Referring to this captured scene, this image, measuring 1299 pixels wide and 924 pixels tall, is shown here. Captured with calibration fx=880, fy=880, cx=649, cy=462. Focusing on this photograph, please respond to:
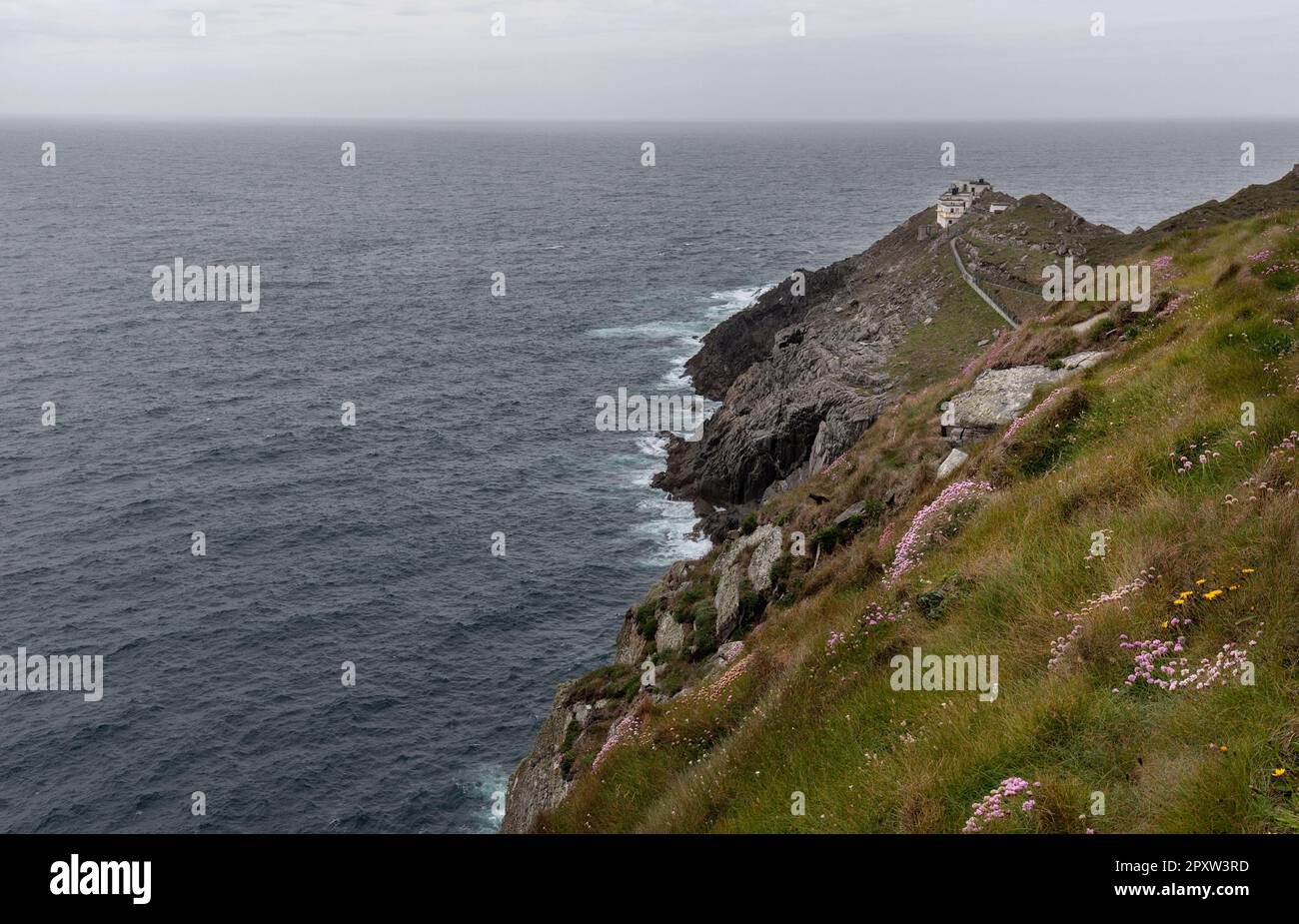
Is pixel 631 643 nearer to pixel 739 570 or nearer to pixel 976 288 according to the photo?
pixel 739 570

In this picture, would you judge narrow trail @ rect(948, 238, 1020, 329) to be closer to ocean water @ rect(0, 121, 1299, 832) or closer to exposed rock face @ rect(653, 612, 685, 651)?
ocean water @ rect(0, 121, 1299, 832)

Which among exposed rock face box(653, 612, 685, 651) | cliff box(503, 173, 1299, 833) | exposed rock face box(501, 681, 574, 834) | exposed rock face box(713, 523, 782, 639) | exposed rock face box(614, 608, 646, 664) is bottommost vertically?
exposed rock face box(501, 681, 574, 834)

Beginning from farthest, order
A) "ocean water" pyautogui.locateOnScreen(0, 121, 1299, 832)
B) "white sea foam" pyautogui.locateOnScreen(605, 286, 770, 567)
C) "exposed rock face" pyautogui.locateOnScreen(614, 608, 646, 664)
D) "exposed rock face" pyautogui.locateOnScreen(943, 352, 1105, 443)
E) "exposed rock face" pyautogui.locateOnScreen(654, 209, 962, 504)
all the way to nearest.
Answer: "white sea foam" pyautogui.locateOnScreen(605, 286, 770, 567) → "exposed rock face" pyautogui.locateOnScreen(654, 209, 962, 504) → "ocean water" pyautogui.locateOnScreen(0, 121, 1299, 832) → "exposed rock face" pyautogui.locateOnScreen(614, 608, 646, 664) → "exposed rock face" pyautogui.locateOnScreen(943, 352, 1105, 443)

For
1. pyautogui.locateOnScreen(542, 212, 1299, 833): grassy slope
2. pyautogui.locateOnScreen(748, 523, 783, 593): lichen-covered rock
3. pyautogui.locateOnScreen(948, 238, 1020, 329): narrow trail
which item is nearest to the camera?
pyautogui.locateOnScreen(542, 212, 1299, 833): grassy slope

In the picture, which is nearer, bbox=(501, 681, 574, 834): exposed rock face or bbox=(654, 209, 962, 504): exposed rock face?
bbox=(501, 681, 574, 834): exposed rock face

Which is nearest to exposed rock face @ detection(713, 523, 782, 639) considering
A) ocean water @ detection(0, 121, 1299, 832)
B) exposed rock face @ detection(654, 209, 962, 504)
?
ocean water @ detection(0, 121, 1299, 832)

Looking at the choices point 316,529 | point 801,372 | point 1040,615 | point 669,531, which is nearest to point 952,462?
point 1040,615

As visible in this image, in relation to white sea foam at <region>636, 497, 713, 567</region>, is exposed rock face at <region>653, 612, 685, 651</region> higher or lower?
higher
